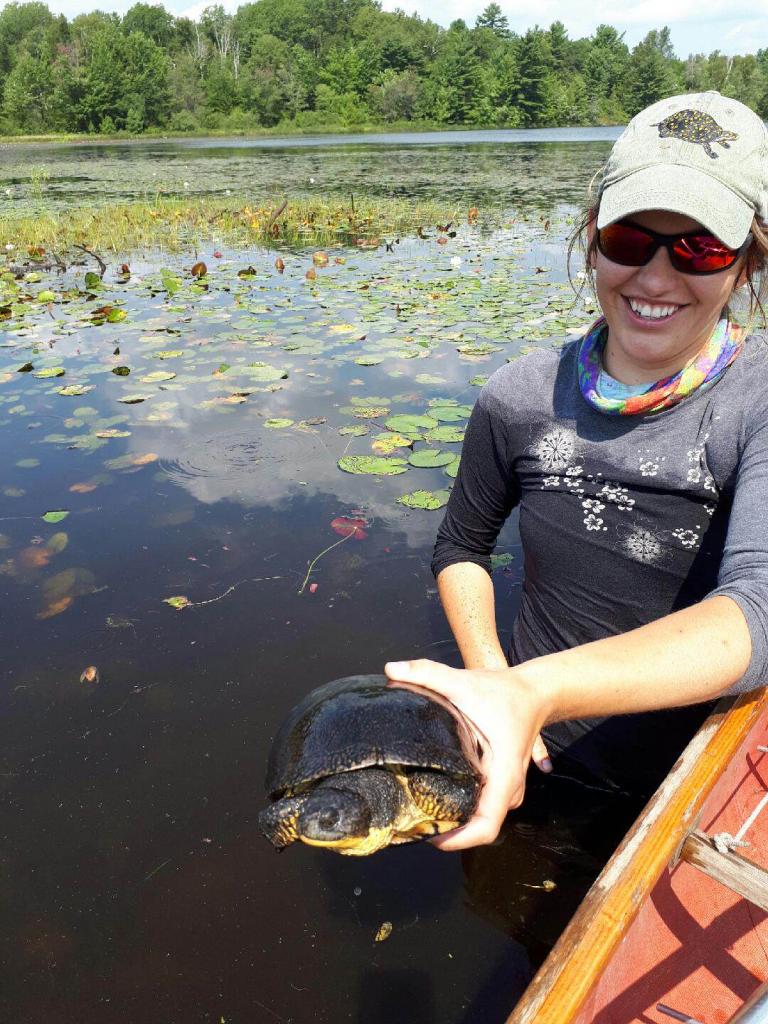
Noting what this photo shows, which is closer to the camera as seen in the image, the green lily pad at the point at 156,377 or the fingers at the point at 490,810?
the fingers at the point at 490,810

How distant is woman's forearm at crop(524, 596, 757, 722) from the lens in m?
1.08

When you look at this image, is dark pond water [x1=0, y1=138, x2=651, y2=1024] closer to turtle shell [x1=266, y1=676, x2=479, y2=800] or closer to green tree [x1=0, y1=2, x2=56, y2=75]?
turtle shell [x1=266, y1=676, x2=479, y2=800]

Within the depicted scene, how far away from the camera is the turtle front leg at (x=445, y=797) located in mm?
1137

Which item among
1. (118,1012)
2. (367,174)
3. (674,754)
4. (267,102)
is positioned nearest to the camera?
(118,1012)

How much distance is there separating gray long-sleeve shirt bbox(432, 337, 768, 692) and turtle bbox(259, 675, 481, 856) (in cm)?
71

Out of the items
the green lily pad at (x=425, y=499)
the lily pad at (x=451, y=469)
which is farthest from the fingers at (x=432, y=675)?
the lily pad at (x=451, y=469)

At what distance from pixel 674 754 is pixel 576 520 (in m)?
0.77

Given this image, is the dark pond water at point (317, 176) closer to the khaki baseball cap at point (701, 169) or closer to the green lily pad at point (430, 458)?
the green lily pad at point (430, 458)

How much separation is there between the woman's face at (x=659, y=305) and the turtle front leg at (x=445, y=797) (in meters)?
1.06

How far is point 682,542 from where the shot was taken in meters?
1.70

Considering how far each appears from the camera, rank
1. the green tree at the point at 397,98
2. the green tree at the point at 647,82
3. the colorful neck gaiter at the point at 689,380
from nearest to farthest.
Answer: the colorful neck gaiter at the point at 689,380 → the green tree at the point at 397,98 → the green tree at the point at 647,82

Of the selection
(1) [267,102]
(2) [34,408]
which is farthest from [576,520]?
(1) [267,102]

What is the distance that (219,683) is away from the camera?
261 cm

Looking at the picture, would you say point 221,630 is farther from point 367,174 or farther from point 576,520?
point 367,174
